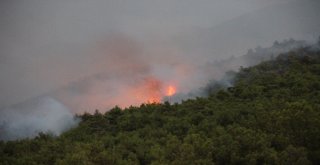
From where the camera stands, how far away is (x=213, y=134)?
2694 centimetres

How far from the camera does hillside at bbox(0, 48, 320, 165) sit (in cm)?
2003

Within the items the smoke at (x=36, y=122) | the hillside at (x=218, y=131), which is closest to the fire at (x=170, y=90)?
the hillside at (x=218, y=131)

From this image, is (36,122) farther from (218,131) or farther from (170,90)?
(218,131)

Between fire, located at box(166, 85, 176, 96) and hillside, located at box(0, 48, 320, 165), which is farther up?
fire, located at box(166, 85, 176, 96)

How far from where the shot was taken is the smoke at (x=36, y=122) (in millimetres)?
46741

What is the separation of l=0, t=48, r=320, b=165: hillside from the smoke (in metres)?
3.43

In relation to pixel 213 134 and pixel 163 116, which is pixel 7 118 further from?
pixel 213 134

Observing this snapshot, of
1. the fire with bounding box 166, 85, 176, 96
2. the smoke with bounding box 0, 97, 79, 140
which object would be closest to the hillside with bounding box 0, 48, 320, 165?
the smoke with bounding box 0, 97, 79, 140

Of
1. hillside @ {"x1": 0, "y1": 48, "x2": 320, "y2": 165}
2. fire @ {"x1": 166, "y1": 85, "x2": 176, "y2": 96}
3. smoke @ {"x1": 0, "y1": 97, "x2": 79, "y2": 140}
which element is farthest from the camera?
fire @ {"x1": 166, "y1": 85, "x2": 176, "y2": 96}

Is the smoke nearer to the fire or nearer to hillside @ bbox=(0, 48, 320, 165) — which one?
hillside @ bbox=(0, 48, 320, 165)

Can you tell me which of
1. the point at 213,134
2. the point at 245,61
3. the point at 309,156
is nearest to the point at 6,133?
the point at 213,134

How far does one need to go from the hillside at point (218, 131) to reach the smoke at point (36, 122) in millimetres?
3432

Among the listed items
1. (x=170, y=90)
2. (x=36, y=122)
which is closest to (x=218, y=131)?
(x=36, y=122)

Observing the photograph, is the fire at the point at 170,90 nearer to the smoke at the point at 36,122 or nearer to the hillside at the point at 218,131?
the hillside at the point at 218,131
